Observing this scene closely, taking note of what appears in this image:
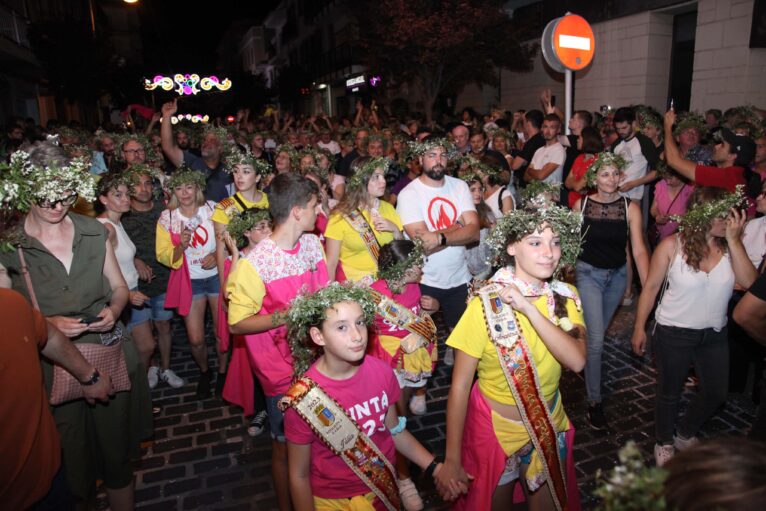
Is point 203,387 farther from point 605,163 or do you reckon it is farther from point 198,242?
point 605,163

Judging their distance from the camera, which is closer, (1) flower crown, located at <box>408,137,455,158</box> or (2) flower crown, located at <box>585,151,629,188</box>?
(2) flower crown, located at <box>585,151,629,188</box>

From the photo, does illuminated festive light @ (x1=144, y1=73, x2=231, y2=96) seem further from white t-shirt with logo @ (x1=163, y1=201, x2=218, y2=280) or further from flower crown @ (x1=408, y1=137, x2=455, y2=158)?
flower crown @ (x1=408, y1=137, x2=455, y2=158)

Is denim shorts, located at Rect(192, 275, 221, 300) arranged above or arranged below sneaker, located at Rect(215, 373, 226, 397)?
above

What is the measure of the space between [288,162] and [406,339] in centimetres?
458

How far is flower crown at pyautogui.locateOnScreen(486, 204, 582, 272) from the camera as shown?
9.12 feet

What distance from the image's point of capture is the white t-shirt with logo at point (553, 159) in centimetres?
807

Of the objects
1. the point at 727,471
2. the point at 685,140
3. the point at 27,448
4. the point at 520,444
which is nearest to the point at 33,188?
the point at 27,448

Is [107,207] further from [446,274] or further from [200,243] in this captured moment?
[446,274]

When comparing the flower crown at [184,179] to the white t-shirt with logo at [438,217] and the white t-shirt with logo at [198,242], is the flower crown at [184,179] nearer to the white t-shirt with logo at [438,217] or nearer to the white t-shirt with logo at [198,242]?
the white t-shirt with logo at [198,242]

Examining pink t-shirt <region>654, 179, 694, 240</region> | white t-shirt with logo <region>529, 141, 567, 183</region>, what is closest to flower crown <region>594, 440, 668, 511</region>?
pink t-shirt <region>654, 179, 694, 240</region>

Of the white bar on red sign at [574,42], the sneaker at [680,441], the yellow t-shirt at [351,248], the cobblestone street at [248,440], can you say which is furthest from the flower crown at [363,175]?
the white bar on red sign at [574,42]

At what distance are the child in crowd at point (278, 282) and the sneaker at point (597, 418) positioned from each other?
2880mm

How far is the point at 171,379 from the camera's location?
19.6 ft

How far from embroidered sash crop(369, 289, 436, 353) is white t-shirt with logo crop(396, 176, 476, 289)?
821mm
